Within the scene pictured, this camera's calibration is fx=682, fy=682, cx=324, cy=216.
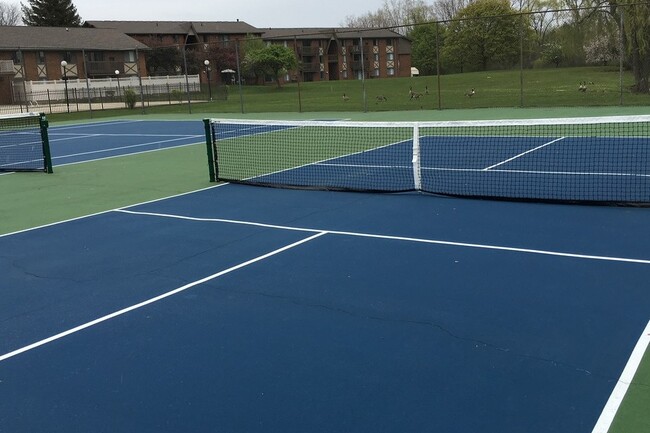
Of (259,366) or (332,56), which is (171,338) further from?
(332,56)

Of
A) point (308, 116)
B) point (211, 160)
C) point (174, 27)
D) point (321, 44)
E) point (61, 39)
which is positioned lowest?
point (211, 160)

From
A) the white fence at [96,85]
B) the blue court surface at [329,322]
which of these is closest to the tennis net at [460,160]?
the blue court surface at [329,322]

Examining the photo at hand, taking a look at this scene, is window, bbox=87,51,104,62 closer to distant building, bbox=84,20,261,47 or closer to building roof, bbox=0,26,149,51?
building roof, bbox=0,26,149,51

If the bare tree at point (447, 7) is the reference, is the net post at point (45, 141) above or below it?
below

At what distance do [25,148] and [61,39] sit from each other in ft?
148

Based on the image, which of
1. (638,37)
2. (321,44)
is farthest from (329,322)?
(321,44)

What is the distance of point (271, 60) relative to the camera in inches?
2329

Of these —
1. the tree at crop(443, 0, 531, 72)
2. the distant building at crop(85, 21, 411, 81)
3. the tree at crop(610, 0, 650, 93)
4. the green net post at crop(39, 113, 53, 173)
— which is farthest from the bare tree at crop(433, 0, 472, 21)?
the green net post at crop(39, 113, 53, 173)

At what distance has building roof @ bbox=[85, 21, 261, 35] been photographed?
260 feet

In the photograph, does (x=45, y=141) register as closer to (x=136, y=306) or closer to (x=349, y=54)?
(x=136, y=306)

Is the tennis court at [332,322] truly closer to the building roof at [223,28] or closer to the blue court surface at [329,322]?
the blue court surface at [329,322]

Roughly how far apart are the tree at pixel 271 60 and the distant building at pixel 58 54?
9917mm

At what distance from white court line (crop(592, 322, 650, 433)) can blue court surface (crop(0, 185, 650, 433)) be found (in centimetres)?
5

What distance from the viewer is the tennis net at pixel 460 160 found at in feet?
34.1
